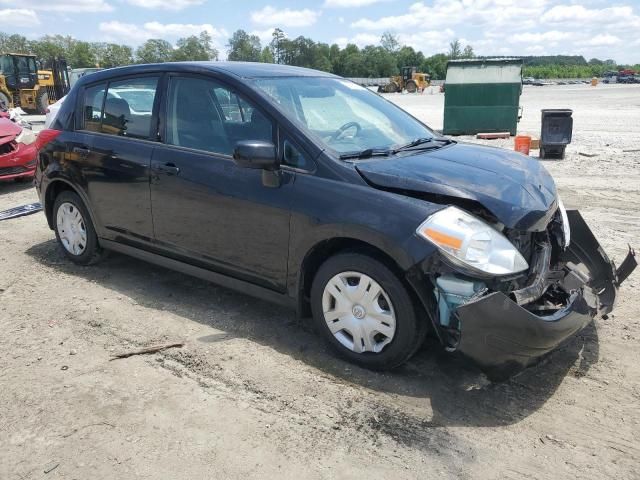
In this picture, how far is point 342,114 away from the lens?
3.98 metres

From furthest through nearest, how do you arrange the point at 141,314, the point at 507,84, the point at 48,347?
the point at 507,84 → the point at 141,314 → the point at 48,347

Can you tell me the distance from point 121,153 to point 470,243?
300 cm

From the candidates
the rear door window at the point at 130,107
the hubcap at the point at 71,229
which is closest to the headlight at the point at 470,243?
the rear door window at the point at 130,107

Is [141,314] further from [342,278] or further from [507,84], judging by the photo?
[507,84]

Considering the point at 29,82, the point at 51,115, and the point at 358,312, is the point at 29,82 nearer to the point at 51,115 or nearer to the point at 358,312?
the point at 51,115

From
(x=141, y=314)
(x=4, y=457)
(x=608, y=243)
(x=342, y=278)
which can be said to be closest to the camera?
(x=4, y=457)

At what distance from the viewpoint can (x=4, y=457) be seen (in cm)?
267

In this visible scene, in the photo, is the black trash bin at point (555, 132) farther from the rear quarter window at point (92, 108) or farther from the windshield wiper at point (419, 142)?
the rear quarter window at point (92, 108)

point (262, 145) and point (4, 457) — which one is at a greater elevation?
point (262, 145)

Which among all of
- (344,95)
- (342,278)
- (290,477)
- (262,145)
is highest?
(344,95)

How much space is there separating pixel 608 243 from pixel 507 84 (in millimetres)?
11603

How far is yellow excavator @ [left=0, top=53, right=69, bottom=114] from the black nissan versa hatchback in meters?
23.0

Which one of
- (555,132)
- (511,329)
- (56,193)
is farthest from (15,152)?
(555,132)

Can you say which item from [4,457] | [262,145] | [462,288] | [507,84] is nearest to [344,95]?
[262,145]
